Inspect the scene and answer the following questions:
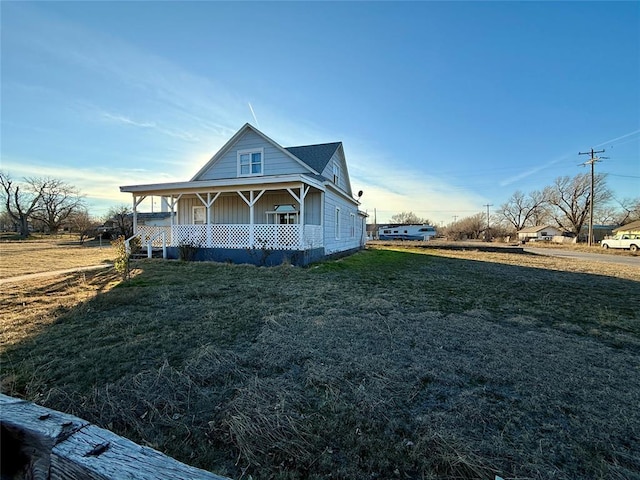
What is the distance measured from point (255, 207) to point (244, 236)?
10.0ft

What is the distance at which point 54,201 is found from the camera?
135ft

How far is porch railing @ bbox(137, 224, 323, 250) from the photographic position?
10914mm

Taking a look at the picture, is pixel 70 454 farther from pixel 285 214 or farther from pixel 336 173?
pixel 336 173

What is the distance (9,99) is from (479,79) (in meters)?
18.4

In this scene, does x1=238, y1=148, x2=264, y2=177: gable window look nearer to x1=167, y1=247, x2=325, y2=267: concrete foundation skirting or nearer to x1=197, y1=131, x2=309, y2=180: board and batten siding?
x1=197, y1=131, x2=309, y2=180: board and batten siding

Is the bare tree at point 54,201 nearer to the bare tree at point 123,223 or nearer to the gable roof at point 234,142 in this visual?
the bare tree at point 123,223

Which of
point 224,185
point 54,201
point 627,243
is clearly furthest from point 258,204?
point 54,201

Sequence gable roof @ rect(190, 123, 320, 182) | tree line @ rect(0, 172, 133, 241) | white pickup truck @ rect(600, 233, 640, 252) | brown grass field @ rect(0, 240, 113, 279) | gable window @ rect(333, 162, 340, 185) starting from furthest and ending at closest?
tree line @ rect(0, 172, 133, 241)
white pickup truck @ rect(600, 233, 640, 252)
gable window @ rect(333, 162, 340, 185)
gable roof @ rect(190, 123, 320, 182)
brown grass field @ rect(0, 240, 113, 279)

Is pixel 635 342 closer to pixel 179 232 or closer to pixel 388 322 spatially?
pixel 388 322

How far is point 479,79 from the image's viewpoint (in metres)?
15.1

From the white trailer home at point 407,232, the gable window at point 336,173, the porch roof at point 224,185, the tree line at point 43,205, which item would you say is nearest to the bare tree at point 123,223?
the tree line at point 43,205

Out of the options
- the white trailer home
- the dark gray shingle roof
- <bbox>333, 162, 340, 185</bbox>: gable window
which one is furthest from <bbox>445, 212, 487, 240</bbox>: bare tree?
the dark gray shingle roof

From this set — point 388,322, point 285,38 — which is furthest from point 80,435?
point 285,38

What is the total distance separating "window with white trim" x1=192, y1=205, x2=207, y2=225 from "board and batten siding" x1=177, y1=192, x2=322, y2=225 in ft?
0.70
